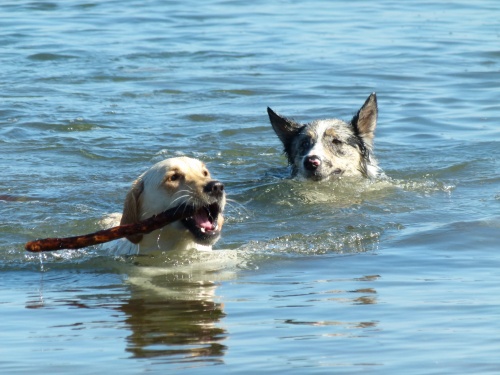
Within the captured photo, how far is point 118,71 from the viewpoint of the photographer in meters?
16.4

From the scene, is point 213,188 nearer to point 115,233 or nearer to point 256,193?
point 115,233

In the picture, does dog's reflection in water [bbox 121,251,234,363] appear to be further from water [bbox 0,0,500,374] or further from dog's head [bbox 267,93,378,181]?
dog's head [bbox 267,93,378,181]

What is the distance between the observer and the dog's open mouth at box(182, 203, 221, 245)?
24.4 feet

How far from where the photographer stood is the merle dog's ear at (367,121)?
36.0ft

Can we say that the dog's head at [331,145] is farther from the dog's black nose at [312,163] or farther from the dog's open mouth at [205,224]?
the dog's open mouth at [205,224]

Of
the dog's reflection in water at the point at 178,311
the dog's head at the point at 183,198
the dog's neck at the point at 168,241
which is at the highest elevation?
the dog's head at the point at 183,198

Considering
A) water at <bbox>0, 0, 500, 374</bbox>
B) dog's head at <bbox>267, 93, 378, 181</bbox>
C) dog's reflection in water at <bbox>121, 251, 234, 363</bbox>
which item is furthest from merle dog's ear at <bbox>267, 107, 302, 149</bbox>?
dog's reflection in water at <bbox>121, 251, 234, 363</bbox>

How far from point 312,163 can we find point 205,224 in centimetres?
307

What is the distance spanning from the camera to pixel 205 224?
751 centimetres

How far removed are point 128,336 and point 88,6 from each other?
18281 mm

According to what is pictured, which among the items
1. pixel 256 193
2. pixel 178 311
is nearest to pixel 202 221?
pixel 178 311

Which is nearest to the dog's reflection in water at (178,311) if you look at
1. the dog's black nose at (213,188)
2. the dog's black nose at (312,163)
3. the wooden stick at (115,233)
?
the wooden stick at (115,233)

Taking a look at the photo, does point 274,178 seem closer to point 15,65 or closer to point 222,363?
point 222,363

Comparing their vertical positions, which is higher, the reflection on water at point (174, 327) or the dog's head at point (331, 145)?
the dog's head at point (331, 145)
